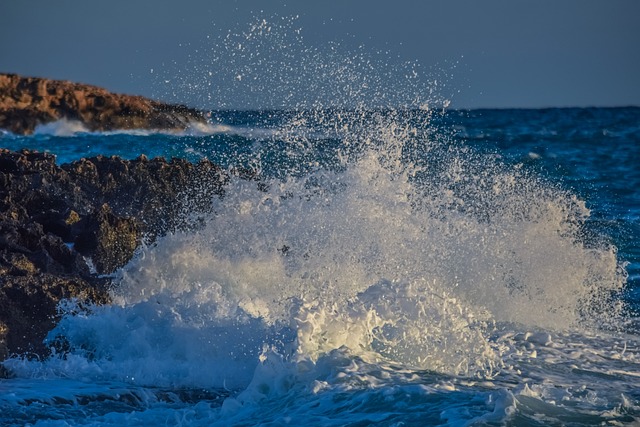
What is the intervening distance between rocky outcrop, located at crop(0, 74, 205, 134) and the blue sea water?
2229cm

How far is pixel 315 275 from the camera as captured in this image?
8656 millimetres

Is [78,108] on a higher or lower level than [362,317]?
higher

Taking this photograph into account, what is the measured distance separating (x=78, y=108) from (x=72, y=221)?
2798cm

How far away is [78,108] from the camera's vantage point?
3634 cm

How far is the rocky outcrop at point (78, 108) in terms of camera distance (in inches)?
1380

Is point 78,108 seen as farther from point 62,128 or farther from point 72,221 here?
point 72,221

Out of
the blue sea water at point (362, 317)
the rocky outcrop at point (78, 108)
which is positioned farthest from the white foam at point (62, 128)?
the blue sea water at point (362, 317)

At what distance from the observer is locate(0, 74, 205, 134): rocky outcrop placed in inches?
1380

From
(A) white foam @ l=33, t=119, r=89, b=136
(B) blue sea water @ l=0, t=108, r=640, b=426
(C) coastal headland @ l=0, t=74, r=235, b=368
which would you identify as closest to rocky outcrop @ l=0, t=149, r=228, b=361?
(C) coastal headland @ l=0, t=74, r=235, b=368

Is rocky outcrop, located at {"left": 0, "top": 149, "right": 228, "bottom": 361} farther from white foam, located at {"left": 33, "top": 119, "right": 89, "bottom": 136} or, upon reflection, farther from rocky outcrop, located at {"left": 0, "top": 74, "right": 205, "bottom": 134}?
rocky outcrop, located at {"left": 0, "top": 74, "right": 205, "bottom": 134}

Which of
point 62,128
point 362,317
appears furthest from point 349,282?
point 62,128

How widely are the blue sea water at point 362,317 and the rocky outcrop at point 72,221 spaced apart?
0.75 ft

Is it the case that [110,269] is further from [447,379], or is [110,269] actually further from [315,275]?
[447,379]

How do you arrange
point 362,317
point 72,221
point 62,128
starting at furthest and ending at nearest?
point 62,128 < point 72,221 < point 362,317
